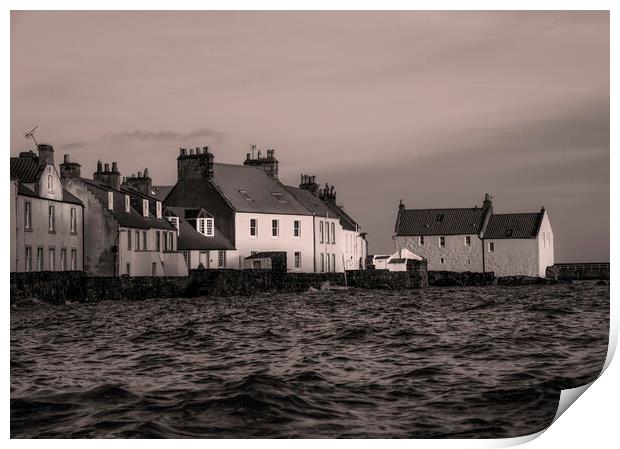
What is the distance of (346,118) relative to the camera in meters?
6.12

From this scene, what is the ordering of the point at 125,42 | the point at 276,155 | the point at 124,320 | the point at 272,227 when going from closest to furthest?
1. the point at 125,42
2. the point at 276,155
3. the point at 124,320
4. the point at 272,227

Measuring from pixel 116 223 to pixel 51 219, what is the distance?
2.13 m

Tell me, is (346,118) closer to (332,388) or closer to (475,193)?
(475,193)

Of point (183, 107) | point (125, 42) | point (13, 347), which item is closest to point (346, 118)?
point (183, 107)

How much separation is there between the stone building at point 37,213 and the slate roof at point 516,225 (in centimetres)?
331

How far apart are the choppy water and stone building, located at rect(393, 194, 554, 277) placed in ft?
2.02

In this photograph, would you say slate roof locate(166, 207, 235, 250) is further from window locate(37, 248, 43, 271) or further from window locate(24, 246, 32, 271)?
window locate(24, 246, 32, 271)

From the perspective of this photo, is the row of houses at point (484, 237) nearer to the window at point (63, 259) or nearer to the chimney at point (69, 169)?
the chimney at point (69, 169)

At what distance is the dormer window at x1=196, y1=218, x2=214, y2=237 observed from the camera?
46.0ft

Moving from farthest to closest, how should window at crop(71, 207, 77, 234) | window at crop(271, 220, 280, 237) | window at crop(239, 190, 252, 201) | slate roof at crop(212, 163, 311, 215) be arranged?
window at crop(271, 220, 280, 237), window at crop(239, 190, 252, 201), slate roof at crop(212, 163, 311, 215), window at crop(71, 207, 77, 234)

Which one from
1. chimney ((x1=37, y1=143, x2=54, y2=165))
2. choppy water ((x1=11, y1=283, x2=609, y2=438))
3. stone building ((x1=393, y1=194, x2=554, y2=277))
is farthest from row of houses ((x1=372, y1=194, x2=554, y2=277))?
chimney ((x1=37, y1=143, x2=54, y2=165))

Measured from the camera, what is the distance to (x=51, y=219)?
674cm

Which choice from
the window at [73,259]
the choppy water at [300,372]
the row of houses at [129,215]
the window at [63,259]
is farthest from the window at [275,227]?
the window at [63,259]
